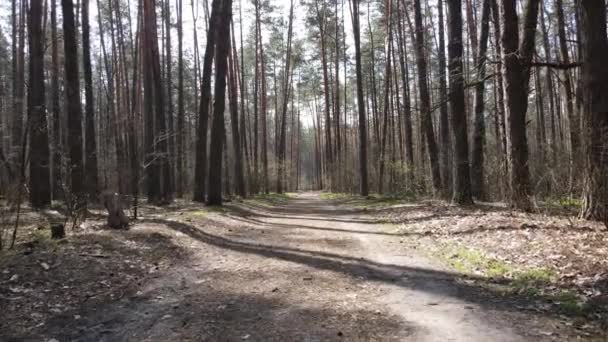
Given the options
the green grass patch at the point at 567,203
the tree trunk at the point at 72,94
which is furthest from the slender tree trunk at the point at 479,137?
the tree trunk at the point at 72,94

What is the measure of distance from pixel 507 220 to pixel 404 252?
229cm

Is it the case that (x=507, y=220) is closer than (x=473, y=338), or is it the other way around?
(x=473, y=338)

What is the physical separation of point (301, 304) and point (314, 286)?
0.73 metres

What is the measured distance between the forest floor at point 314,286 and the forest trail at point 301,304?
0.02 meters

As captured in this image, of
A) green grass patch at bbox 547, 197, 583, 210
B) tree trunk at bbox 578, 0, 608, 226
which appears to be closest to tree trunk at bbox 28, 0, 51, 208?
green grass patch at bbox 547, 197, 583, 210

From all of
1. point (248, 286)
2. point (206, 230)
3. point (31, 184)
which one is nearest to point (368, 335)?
point (248, 286)

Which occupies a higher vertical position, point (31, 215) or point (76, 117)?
point (76, 117)

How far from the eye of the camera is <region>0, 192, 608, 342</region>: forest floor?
12.6 ft

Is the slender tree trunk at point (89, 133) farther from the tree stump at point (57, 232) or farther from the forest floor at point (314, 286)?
the tree stump at point (57, 232)

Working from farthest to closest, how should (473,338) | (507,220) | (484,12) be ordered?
(484,12), (507,220), (473,338)

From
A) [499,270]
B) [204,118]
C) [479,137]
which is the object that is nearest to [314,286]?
[499,270]

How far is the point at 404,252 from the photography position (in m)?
7.35

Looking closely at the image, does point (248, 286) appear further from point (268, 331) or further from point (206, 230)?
point (206, 230)

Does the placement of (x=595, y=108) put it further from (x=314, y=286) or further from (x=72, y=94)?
(x=72, y=94)
